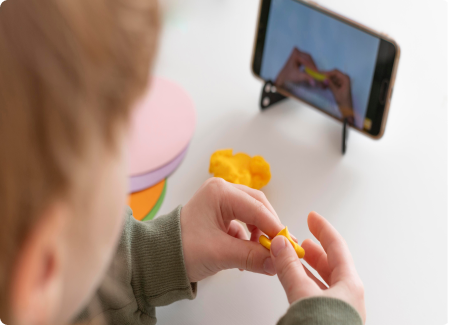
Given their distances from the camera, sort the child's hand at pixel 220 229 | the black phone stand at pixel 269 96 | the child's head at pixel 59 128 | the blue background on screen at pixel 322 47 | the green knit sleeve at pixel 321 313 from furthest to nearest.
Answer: the black phone stand at pixel 269 96, the blue background on screen at pixel 322 47, the child's hand at pixel 220 229, the green knit sleeve at pixel 321 313, the child's head at pixel 59 128

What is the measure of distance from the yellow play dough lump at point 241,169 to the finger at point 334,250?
0.11 meters

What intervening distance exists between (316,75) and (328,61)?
28 millimetres

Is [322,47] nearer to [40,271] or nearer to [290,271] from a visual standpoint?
[290,271]

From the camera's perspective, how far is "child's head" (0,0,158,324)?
0.19 meters

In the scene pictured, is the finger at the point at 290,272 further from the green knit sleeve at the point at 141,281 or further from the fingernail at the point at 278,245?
the green knit sleeve at the point at 141,281

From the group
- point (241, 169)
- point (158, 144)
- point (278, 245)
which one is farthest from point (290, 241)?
point (158, 144)

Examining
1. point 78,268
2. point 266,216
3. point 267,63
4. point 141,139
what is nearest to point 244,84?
point 267,63

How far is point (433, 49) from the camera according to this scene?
74cm

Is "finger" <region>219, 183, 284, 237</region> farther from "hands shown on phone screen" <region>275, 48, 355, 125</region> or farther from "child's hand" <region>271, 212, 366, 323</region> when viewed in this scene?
"hands shown on phone screen" <region>275, 48, 355, 125</region>

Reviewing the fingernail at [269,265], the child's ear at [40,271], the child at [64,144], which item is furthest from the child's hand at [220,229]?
the child's ear at [40,271]

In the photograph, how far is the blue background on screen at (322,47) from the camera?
0.55 metres

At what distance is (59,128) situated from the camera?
0.20m

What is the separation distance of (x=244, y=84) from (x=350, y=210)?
0.29 metres

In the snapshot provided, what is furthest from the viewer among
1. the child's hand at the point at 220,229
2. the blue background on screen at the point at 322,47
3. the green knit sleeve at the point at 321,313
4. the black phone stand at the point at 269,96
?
the black phone stand at the point at 269,96
